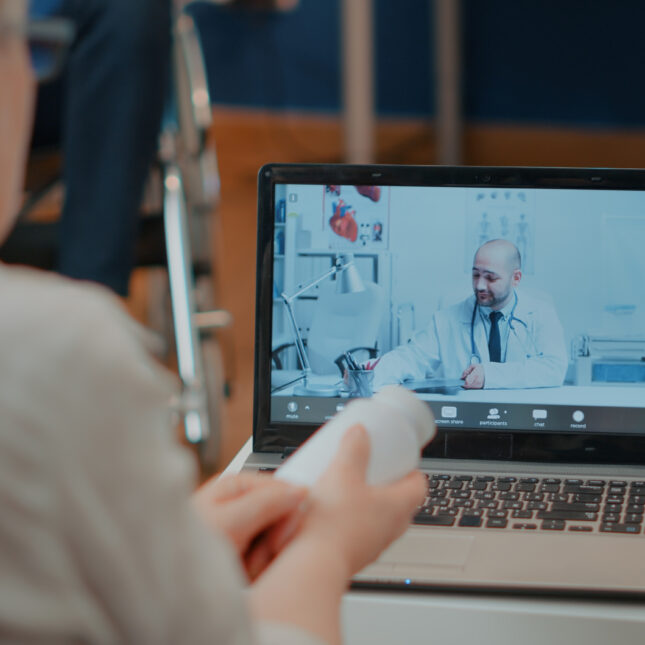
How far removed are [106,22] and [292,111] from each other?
2320mm

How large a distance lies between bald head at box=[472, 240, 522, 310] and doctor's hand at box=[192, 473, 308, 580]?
0.30m

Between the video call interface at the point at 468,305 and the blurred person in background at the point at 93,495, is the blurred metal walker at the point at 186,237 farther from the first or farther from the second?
the blurred person in background at the point at 93,495

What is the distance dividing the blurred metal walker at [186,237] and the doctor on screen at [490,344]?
2.32ft

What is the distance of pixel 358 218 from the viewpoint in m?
0.69

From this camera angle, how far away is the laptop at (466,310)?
666mm

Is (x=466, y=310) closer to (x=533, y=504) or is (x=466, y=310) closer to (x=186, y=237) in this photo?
(x=533, y=504)

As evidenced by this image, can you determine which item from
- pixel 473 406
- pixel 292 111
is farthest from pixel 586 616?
pixel 292 111

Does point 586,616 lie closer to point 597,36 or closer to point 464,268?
point 464,268

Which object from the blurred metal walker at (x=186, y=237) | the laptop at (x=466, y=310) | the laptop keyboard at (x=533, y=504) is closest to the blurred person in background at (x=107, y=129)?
the blurred metal walker at (x=186, y=237)

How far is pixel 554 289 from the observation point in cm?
67

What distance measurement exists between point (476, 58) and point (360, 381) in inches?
130

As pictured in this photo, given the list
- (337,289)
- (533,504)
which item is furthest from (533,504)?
(337,289)

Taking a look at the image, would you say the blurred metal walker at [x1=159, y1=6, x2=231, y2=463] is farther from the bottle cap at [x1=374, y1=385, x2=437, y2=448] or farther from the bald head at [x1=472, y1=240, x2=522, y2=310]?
the bottle cap at [x1=374, y1=385, x2=437, y2=448]

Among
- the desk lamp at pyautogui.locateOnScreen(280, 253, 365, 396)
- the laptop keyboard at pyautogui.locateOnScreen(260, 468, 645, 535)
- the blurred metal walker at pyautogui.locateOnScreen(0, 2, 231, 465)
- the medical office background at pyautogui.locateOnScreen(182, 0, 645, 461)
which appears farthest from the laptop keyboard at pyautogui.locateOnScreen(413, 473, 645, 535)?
the medical office background at pyautogui.locateOnScreen(182, 0, 645, 461)
